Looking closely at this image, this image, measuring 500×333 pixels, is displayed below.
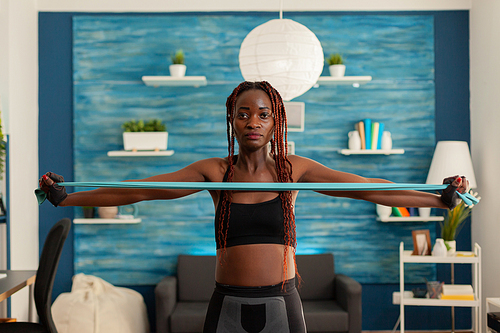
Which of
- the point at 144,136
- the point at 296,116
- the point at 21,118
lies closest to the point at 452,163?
the point at 296,116

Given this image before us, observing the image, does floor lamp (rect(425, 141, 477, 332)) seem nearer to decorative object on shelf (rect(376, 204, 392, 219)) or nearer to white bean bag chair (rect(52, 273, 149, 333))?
decorative object on shelf (rect(376, 204, 392, 219))

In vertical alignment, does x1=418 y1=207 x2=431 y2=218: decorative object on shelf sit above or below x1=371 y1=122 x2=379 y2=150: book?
below

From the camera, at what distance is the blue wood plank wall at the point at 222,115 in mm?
3879

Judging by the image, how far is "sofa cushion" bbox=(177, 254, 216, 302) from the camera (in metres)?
3.58

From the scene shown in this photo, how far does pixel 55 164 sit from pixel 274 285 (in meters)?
3.26

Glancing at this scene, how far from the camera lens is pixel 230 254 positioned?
1.26 meters

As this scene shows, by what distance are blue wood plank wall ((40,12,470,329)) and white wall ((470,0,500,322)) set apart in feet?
0.41

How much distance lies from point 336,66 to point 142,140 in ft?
5.88

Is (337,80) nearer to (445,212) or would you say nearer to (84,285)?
(445,212)

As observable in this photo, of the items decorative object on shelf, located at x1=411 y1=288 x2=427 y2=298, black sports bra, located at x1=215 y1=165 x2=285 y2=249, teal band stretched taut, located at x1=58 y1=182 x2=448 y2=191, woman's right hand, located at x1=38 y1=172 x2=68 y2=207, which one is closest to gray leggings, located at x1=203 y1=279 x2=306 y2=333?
black sports bra, located at x1=215 y1=165 x2=285 y2=249

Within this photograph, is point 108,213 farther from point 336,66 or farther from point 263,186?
point 263,186

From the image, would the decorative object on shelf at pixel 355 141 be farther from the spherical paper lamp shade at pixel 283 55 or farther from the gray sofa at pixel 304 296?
the spherical paper lamp shade at pixel 283 55

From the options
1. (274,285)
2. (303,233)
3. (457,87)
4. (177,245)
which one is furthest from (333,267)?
(274,285)

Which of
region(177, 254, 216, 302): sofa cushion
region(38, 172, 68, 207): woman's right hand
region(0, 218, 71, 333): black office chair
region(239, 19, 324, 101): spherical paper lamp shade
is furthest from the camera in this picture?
region(177, 254, 216, 302): sofa cushion
